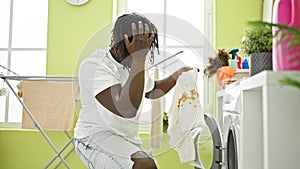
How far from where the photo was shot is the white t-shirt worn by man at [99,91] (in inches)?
65.5

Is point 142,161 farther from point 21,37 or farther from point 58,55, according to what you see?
point 21,37

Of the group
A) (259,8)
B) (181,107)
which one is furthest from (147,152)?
(259,8)

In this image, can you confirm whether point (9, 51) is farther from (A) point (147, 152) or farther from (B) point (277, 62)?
(B) point (277, 62)

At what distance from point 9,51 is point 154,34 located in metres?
2.29

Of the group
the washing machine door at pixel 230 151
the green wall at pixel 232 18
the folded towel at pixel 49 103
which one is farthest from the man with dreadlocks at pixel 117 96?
the green wall at pixel 232 18

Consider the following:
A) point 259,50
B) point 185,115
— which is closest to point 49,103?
point 185,115

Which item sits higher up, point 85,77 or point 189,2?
point 189,2

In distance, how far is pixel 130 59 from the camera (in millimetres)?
1660

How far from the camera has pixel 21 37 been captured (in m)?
3.59

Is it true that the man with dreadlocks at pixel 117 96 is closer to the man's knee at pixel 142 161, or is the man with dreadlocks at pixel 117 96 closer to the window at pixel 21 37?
the man's knee at pixel 142 161

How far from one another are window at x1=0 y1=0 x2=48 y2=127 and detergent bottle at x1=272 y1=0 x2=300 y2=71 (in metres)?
2.72

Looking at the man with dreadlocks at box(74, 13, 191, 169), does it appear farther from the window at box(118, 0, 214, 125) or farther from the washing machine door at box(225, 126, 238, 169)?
the washing machine door at box(225, 126, 238, 169)

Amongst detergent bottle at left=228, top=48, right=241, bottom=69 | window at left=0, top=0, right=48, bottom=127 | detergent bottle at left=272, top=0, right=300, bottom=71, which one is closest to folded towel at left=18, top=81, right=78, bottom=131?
window at left=0, top=0, right=48, bottom=127

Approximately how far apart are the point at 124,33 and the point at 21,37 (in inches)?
86.3
